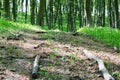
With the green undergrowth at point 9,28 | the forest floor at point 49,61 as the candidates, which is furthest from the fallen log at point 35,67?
the green undergrowth at point 9,28

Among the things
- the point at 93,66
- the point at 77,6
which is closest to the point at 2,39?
the point at 93,66

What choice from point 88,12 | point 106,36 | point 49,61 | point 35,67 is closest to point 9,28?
point 106,36

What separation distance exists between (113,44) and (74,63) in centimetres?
554

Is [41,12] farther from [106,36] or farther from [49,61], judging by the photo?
[49,61]

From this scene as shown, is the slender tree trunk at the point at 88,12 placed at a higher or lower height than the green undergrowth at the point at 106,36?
higher

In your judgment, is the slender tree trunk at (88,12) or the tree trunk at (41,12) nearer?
the slender tree trunk at (88,12)

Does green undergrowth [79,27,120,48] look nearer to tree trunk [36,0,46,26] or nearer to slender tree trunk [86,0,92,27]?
slender tree trunk [86,0,92,27]

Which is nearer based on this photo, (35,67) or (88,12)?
(35,67)

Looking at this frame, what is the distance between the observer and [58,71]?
809 centimetres

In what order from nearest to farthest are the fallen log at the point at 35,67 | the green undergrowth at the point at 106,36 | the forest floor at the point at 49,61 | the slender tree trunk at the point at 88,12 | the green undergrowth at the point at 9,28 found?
the fallen log at the point at 35,67
the forest floor at the point at 49,61
the green undergrowth at the point at 9,28
the green undergrowth at the point at 106,36
the slender tree trunk at the point at 88,12

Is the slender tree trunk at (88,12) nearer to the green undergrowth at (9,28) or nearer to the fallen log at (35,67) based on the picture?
the green undergrowth at (9,28)

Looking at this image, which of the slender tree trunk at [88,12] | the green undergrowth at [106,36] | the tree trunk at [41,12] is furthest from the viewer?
the tree trunk at [41,12]

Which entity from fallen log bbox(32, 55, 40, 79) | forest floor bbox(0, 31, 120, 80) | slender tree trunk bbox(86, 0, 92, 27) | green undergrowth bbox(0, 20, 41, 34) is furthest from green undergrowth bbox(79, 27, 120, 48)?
fallen log bbox(32, 55, 40, 79)

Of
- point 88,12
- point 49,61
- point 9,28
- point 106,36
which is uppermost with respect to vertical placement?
point 88,12
